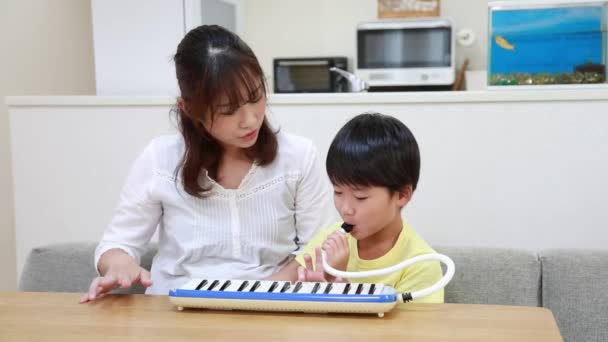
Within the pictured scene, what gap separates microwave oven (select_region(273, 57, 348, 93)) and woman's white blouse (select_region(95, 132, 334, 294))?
7.70ft

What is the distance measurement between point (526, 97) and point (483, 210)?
32 centimetres

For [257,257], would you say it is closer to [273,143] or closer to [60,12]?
[273,143]

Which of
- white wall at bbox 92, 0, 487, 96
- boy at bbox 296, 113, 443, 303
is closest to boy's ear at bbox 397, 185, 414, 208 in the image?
boy at bbox 296, 113, 443, 303

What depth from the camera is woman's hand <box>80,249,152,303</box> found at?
1105mm

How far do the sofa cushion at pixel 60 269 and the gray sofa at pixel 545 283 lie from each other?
69 cm

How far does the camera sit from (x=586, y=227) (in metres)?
1.86

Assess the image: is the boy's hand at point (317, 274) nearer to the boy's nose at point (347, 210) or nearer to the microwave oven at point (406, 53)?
the boy's nose at point (347, 210)

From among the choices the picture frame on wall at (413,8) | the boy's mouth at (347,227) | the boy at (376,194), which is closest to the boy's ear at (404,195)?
the boy at (376,194)

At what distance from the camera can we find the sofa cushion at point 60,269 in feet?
5.12

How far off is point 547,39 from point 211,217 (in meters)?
1.42

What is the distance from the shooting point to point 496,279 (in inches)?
53.7

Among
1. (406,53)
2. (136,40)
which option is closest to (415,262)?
(136,40)

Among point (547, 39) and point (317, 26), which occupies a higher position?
point (317, 26)

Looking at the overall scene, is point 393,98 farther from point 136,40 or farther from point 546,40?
point 136,40
